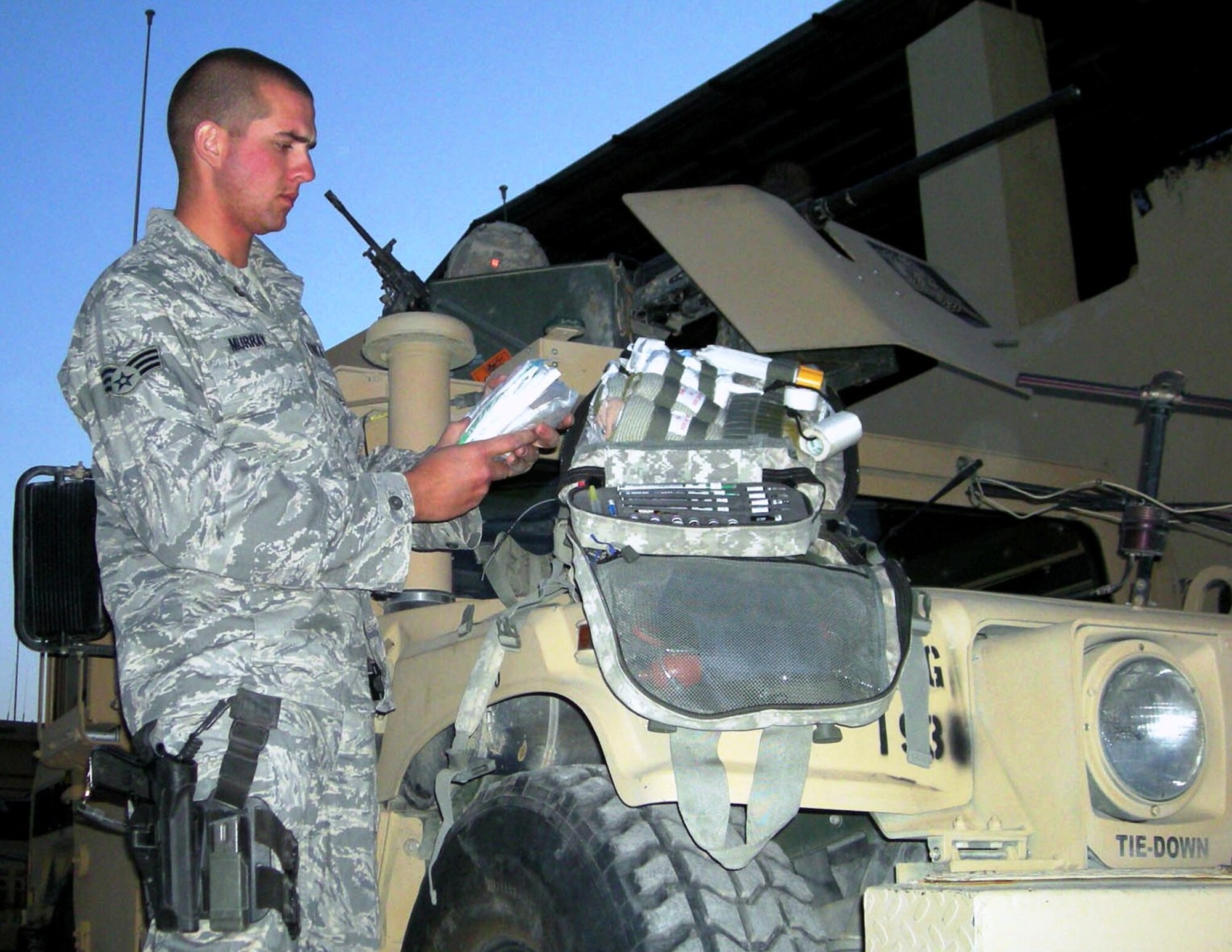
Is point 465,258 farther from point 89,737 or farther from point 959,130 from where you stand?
point 959,130

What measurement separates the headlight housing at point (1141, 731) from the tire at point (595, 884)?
0.42m

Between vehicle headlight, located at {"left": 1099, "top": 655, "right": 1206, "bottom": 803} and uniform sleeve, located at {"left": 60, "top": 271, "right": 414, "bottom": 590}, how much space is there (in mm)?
1020

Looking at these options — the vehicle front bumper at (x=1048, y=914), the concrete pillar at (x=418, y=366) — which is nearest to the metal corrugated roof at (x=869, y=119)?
the concrete pillar at (x=418, y=366)

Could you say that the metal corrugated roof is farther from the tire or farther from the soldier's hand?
the tire

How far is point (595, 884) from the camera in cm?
160

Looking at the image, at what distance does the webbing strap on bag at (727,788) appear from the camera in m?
1.51

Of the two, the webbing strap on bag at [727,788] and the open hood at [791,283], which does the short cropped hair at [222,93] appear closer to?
the open hood at [791,283]

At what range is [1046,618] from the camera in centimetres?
180

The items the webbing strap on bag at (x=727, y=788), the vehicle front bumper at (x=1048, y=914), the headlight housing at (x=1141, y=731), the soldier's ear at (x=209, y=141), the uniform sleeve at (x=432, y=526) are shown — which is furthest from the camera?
the uniform sleeve at (x=432, y=526)

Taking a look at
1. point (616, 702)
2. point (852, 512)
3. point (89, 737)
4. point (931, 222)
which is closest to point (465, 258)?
point (852, 512)

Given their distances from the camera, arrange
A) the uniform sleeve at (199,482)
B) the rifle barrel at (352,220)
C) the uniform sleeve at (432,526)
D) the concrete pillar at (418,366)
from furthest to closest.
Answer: the rifle barrel at (352,220) < the concrete pillar at (418,366) < the uniform sleeve at (432,526) < the uniform sleeve at (199,482)

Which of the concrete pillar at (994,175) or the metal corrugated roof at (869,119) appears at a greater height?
the metal corrugated roof at (869,119)

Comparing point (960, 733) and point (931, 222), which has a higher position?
point (931, 222)

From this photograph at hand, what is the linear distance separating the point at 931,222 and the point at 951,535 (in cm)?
418
